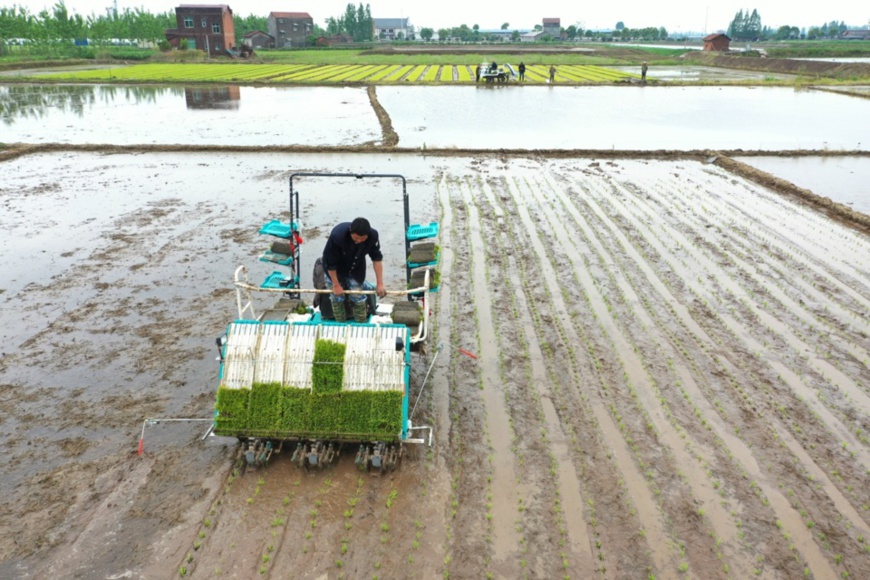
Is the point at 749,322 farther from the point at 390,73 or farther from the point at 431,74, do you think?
the point at 390,73

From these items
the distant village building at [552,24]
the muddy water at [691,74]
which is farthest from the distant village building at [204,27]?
the distant village building at [552,24]

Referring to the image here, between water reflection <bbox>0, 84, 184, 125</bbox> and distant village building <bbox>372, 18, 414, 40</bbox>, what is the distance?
109729 mm

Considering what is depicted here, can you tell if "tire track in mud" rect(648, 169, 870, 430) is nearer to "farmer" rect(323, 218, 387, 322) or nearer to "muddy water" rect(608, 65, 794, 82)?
"farmer" rect(323, 218, 387, 322)

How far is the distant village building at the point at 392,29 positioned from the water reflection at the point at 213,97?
357ft

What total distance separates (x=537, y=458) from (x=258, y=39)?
8292 centimetres

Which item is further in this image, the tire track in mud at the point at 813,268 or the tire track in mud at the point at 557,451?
the tire track in mud at the point at 813,268

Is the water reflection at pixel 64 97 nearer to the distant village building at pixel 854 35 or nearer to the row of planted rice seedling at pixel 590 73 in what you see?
the row of planted rice seedling at pixel 590 73

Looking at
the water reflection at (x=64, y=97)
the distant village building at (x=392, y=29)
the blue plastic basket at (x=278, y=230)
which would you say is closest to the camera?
the blue plastic basket at (x=278, y=230)

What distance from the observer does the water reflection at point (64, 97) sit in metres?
26.6

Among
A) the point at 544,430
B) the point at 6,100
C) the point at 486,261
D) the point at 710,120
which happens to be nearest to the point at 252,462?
the point at 544,430

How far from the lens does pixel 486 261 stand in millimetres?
9641

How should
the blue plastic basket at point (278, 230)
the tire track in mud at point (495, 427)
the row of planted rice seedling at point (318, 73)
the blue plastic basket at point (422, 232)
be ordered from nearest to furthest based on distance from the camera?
the tire track in mud at point (495, 427), the blue plastic basket at point (422, 232), the blue plastic basket at point (278, 230), the row of planted rice seedling at point (318, 73)

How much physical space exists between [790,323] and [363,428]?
19.8ft

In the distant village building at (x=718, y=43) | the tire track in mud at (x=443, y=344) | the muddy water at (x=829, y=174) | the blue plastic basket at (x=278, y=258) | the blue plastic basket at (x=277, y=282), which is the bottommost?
the tire track in mud at (x=443, y=344)
